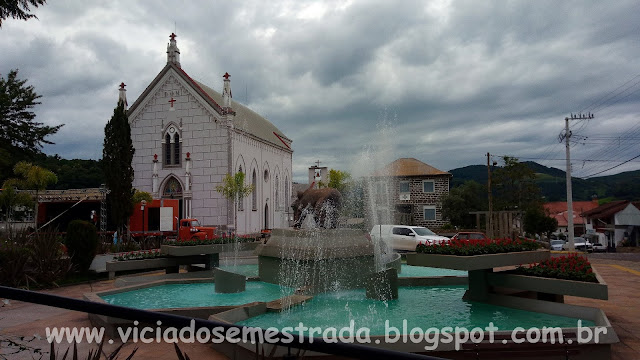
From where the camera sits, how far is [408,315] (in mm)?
8664

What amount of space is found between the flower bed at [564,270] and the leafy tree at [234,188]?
90.2ft

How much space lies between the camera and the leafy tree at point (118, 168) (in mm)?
26031

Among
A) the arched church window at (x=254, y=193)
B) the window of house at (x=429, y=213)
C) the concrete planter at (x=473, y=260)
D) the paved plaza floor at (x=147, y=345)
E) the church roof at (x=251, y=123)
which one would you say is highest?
the church roof at (x=251, y=123)

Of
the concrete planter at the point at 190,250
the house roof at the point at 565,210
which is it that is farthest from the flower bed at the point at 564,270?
the house roof at the point at 565,210

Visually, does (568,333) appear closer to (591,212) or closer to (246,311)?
(246,311)

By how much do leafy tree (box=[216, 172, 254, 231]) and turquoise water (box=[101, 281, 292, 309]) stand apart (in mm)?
21749

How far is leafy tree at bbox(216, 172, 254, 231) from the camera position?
1352 inches

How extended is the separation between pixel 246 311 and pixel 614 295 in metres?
9.89

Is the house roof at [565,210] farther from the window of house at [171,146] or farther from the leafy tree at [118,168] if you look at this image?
the leafy tree at [118,168]

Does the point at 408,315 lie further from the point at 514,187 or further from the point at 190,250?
the point at 514,187

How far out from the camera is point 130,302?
34.0ft

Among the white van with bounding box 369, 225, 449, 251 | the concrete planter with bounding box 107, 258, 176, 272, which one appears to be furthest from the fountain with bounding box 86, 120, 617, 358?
the white van with bounding box 369, 225, 449, 251

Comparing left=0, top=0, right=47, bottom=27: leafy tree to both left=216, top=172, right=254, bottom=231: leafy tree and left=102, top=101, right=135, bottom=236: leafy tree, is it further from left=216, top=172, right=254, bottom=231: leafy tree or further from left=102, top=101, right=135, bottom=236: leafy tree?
left=216, top=172, right=254, bottom=231: leafy tree

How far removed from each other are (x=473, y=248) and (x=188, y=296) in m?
7.16
